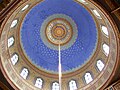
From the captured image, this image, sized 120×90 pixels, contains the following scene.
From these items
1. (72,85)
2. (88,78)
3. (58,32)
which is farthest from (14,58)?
(58,32)

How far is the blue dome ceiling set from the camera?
2252cm

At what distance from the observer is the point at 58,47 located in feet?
80.7

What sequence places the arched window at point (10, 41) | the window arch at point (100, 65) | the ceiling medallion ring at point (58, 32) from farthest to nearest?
the ceiling medallion ring at point (58, 32)
the window arch at point (100, 65)
the arched window at point (10, 41)

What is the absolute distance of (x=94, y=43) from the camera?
72.6ft

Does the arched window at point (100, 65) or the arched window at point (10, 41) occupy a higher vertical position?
the arched window at point (10, 41)

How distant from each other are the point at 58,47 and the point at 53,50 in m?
0.53

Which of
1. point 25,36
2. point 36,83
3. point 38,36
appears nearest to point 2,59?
point 36,83

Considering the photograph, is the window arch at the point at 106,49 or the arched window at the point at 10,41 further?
the arched window at the point at 10,41

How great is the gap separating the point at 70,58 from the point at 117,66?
784 cm

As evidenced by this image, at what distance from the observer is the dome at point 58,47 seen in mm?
18609

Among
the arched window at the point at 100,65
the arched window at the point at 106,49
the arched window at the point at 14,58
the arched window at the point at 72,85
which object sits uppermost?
the arched window at the point at 14,58

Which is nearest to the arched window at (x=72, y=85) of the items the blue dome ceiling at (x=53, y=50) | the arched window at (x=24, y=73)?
the blue dome ceiling at (x=53, y=50)

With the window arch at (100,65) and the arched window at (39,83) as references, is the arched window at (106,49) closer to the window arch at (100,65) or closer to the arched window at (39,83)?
the window arch at (100,65)

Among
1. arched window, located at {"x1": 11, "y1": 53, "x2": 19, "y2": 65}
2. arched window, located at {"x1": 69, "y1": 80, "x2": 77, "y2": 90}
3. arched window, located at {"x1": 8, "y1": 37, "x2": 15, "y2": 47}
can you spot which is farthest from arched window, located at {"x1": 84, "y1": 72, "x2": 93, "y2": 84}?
arched window, located at {"x1": 8, "y1": 37, "x2": 15, "y2": 47}
